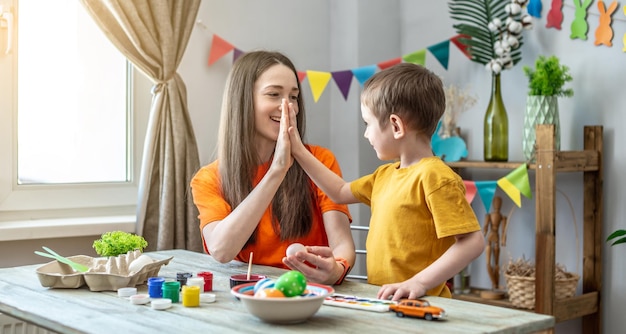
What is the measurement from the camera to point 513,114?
10.7ft

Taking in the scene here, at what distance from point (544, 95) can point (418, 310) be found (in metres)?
1.74

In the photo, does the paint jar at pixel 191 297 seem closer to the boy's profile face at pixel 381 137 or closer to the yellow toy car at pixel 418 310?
the yellow toy car at pixel 418 310

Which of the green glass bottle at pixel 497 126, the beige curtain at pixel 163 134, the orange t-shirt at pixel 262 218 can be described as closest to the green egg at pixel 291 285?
the orange t-shirt at pixel 262 218

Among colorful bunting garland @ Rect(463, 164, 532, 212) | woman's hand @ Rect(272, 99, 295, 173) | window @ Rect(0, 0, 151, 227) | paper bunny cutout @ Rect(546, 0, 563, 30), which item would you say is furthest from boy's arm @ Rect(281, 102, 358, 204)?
paper bunny cutout @ Rect(546, 0, 563, 30)

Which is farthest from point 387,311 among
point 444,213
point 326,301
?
point 444,213

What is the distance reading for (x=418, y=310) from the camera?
4.49ft

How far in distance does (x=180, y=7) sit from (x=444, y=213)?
1766 mm

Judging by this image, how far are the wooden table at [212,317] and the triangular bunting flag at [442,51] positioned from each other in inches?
73.6

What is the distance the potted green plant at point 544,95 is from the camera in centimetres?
288

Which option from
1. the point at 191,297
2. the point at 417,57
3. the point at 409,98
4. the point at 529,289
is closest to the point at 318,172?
the point at 409,98

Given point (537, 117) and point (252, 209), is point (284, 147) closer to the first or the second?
point (252, 209)

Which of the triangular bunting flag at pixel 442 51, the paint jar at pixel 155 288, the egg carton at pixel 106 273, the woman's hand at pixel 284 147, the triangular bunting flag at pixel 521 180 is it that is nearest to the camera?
the paint jar at pixel 155 288

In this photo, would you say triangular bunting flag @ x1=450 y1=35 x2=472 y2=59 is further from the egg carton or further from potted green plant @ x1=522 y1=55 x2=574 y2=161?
the egg carton

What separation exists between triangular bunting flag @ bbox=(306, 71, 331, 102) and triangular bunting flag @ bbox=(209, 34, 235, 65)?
0.36 m
